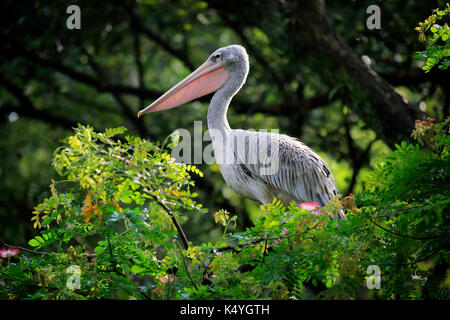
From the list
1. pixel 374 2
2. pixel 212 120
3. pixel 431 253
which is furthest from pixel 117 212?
pixel 374 2

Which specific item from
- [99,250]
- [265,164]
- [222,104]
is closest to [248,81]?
[222,104]

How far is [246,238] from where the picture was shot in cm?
392

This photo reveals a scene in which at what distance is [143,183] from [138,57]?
8.04 metres

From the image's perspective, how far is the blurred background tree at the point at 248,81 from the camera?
8.15 m

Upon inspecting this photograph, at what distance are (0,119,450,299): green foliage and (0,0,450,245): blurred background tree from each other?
3728mm

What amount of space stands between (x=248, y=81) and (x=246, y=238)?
23.4ft

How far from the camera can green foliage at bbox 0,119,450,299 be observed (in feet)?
11.4

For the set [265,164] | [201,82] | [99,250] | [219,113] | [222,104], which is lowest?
[99,250]

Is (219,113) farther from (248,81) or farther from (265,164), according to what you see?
(248,81)

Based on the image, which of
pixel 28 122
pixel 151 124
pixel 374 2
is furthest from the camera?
pixel 28 122

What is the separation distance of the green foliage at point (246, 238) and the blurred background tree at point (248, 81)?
3728mm

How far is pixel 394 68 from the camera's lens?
9859 millimetres

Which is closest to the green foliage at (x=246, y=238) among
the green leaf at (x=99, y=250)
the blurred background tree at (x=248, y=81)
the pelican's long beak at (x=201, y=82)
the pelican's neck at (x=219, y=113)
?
the green leaf at (x=99, y=250)

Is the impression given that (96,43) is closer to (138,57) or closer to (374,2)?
(138,57)
